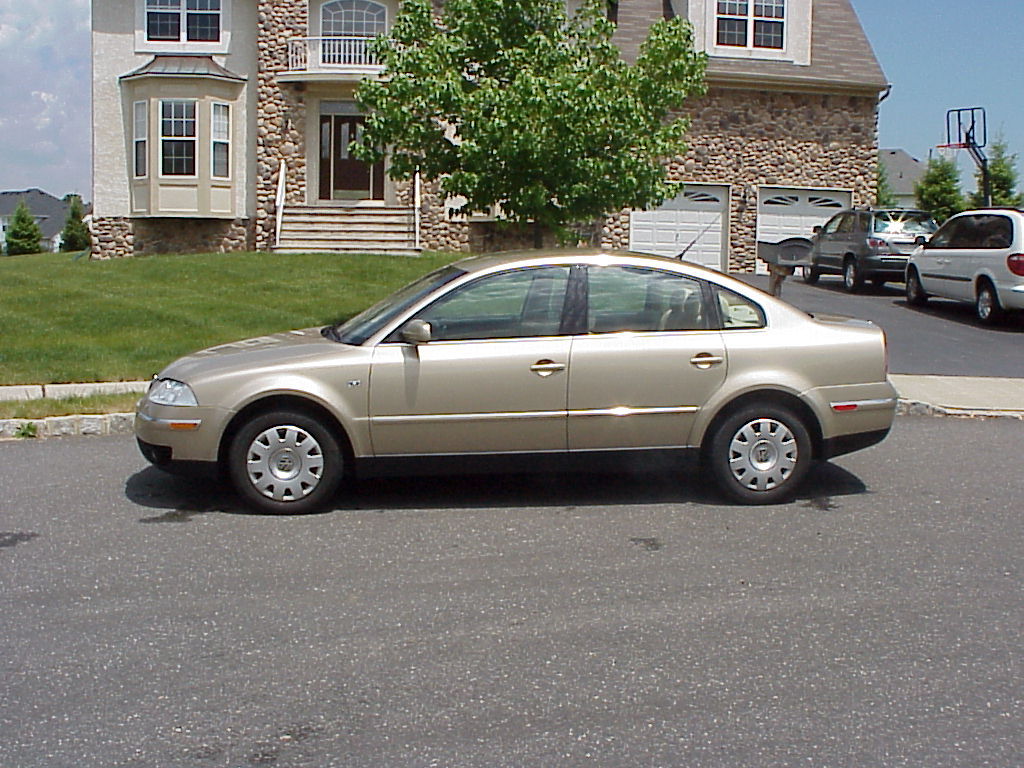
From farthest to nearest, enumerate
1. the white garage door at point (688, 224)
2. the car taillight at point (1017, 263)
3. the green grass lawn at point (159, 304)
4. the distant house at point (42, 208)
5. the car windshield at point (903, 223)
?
the distant house at point (42, 208) < the white garage door at point (688, 224) < the car windshield at point (903, 223) < the car taillight at point (1017, 263) < the green grass lawn at point (159, 304)

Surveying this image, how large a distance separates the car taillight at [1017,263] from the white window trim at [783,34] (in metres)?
Result: 11.8

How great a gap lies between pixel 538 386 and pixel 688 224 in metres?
Answer: 21.0

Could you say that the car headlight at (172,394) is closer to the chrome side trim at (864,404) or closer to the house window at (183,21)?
the chrome side trim at (864,404)

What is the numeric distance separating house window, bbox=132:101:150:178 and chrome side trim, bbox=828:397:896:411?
2178 centimetres

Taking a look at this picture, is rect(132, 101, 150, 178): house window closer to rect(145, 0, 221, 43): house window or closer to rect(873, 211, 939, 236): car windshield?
rect(145, 0, 221, 43): house window

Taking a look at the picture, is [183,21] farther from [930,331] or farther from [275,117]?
[930,331]

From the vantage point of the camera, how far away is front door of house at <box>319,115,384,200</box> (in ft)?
89.3

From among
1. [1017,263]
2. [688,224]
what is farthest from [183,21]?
[1017,263]

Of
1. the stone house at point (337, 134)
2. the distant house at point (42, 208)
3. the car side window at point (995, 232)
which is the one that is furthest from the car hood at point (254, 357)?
the distant house at point (42, 208)

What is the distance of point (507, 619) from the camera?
543 cm

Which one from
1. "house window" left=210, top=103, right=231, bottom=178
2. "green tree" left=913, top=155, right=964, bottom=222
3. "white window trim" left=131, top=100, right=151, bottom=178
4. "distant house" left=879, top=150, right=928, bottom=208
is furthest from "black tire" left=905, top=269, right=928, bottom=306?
"distant house" left=879, top=150, right=928, bottom=208

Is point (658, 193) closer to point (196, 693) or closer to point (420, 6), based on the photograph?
point (420, 6)

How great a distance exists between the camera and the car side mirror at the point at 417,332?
282 inches

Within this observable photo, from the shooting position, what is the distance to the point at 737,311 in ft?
25.2
